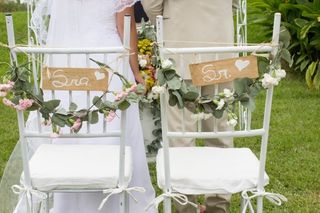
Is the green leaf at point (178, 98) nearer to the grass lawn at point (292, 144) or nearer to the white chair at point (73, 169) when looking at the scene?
the white chair at point (73, 169)

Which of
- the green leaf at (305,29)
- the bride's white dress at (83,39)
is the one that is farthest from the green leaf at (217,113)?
the green leaf at (305,29)

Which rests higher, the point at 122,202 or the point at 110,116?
the point at 110,116

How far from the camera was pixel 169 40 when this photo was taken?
3.41 metres

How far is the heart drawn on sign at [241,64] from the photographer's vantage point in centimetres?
269

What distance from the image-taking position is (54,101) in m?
2.74

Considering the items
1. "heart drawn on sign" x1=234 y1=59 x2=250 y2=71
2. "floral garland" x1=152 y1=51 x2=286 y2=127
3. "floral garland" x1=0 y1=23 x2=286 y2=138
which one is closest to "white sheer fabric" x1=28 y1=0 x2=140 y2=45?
"floral garland" x1=0 y1=23 x2=286 y2=138

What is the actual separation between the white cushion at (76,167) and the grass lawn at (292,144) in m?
1.14

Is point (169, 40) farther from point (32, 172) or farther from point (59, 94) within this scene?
point (32, 172)

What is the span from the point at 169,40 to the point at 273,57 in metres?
0.81

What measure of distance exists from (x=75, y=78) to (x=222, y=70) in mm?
583

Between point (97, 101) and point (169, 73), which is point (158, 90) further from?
point (97, 101)

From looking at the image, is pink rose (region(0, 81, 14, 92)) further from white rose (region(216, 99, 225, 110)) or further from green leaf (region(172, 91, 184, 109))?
white rose (region(216, 99, 225, 110))

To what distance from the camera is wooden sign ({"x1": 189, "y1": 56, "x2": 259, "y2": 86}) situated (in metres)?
2.67

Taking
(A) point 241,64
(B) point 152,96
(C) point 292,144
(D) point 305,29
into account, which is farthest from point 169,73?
(D) point 305,29
